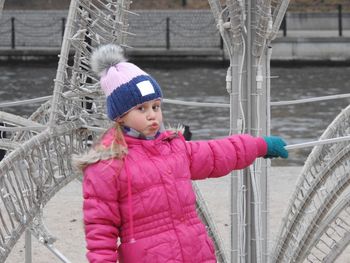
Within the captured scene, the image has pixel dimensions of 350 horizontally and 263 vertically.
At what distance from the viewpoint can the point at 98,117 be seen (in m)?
4.46

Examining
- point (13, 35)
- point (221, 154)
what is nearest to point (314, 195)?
point (221, 154)

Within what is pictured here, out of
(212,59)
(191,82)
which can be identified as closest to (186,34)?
(212,59)

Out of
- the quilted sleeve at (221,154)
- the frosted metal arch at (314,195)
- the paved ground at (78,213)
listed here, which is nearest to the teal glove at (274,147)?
the quilted sleeve at (221,154)

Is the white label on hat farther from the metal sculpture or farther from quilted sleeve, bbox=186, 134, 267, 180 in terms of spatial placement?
the metal sculpture

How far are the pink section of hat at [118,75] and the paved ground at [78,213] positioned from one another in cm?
329

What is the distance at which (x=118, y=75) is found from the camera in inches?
128

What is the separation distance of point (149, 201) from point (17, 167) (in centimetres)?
112

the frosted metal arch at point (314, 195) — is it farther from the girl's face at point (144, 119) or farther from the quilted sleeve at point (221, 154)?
the girl's face at point (144, 119)

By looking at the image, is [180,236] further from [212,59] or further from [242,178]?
[212,59]

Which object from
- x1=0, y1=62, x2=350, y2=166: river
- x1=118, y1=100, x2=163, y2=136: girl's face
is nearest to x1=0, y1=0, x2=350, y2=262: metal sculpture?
x1=118, y1=100, x2=163, y2=136: girl's face

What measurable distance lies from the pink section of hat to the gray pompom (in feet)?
0.10

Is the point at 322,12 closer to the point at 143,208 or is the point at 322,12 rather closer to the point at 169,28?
the point at 169,28

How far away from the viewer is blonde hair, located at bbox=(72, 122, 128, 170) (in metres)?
3.14

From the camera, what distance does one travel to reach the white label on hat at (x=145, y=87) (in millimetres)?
3217
